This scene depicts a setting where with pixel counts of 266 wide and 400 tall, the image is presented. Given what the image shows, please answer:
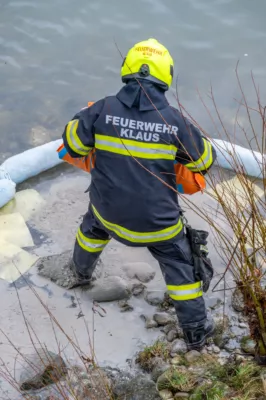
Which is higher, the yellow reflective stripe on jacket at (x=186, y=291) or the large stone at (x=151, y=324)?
the yellow reflective stripe on jacket at (x=186, y=291)

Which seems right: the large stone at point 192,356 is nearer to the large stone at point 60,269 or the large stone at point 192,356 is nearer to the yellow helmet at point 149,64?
the large stone at point 60,269

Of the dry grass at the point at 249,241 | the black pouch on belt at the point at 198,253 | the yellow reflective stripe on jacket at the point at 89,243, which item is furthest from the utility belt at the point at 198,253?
the yellow reflective stripe on jacket at the point at 89,243

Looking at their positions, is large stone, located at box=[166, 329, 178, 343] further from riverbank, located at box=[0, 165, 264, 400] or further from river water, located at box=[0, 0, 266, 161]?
river water, located at box=[0, 0, 266, 161]

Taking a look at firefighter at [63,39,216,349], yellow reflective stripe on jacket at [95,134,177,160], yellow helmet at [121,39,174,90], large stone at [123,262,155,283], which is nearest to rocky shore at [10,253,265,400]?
large stone at [123,262,155,283]

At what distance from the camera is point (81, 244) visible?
4.26 metres

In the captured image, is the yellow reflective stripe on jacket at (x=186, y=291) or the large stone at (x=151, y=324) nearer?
the yellow reflective stripe on jacket at (x=186, y=291)

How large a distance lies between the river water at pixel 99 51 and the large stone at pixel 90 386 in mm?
2813

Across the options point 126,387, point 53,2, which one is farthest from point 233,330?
point 53,2

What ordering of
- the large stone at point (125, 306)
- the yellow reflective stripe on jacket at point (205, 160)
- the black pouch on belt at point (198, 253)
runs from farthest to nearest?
the large stone at point (125, 306) → the black pouch on belt at point (198, 253) → the yellow reflective stripe on jacket at point (205, 160)

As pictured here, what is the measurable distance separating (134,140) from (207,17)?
15.0 ft

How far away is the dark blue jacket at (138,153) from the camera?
3523mm

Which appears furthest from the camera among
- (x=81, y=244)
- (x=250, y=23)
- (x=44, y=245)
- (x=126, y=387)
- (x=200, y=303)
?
(x=250, y=23)

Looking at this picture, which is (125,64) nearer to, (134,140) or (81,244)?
(134,140)

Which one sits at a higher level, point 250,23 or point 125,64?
point 125,64
